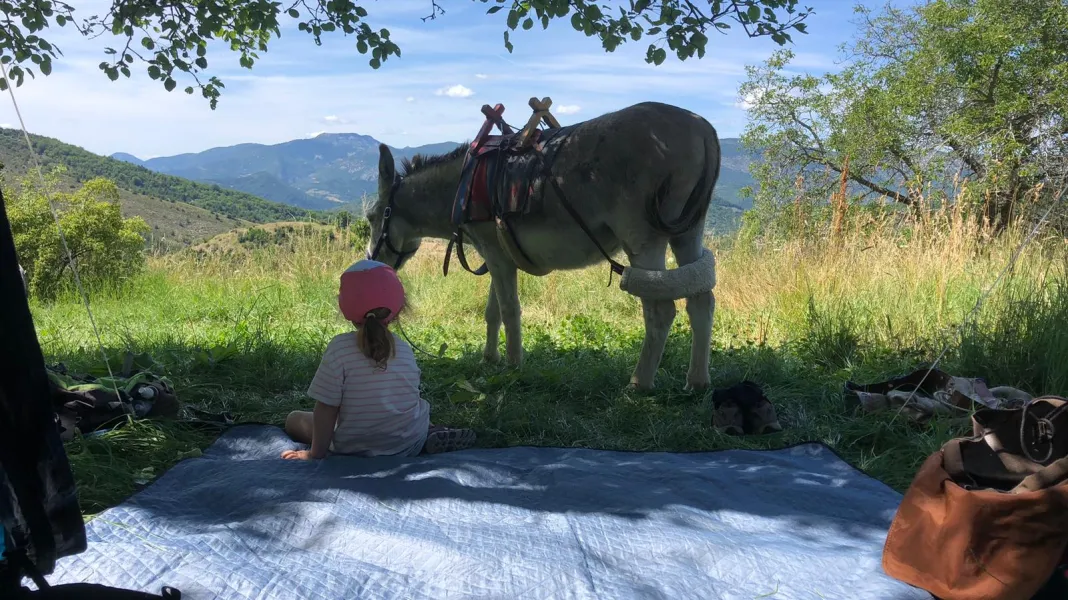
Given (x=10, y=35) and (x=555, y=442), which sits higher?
(x=10, y=35)

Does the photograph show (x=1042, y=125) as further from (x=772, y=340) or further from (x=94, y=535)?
(x=94, y=535)

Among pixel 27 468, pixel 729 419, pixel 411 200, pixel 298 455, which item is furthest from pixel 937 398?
pixel 27 468

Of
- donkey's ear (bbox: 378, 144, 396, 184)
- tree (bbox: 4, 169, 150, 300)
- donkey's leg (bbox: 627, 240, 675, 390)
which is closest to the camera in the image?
donkey's leg (bbox: 627, 240, 675, 390)

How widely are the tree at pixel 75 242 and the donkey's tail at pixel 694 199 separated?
8974mm

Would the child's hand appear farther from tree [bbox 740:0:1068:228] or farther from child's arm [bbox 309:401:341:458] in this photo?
tree [bbox 740:0:1068:228]

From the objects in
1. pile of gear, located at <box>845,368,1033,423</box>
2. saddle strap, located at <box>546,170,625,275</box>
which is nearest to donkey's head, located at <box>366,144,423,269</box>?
saddle strap, located at <box>546,170,625,275</box>

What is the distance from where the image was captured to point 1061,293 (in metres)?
5.14

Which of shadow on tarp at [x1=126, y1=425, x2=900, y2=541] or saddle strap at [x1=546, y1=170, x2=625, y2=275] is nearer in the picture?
shadow on tarp at [x1=126, y1=425, x2=900, y2=541]

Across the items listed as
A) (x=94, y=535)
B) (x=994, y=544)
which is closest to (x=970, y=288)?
(x=994, y=544)

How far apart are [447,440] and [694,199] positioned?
230cm

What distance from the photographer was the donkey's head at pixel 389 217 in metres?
6.25

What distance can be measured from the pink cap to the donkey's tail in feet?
6.62

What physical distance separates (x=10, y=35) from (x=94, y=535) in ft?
15.7

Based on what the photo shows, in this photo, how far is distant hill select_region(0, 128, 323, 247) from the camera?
50.0 meters
